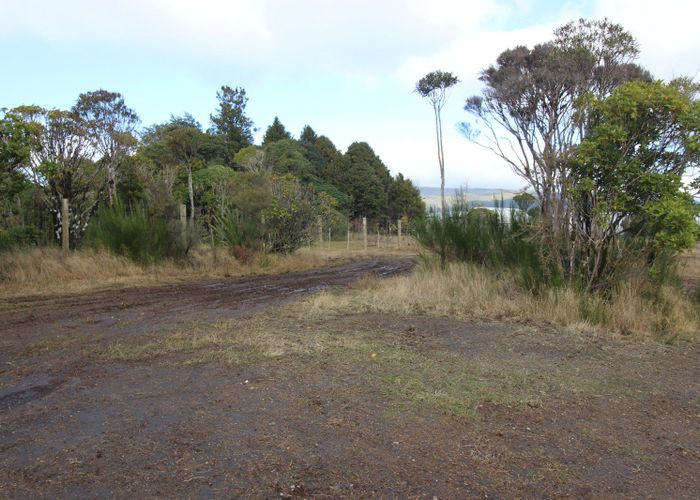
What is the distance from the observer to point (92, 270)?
1236cm

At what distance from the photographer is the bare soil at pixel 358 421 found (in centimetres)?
306

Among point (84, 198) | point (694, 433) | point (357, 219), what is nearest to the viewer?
point (694, 433)

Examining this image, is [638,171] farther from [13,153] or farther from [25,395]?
[13,153]

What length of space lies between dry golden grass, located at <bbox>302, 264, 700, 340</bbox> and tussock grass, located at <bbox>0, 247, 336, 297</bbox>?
205 inches

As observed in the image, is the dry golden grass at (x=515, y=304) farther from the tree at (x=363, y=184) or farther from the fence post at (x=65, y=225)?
the tree at (x=363, y=184)

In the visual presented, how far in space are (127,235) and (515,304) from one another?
9576 millimetres

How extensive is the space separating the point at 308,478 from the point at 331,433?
604 mm

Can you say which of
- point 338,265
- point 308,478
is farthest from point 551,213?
point 338,265

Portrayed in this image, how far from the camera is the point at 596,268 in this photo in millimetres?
7582

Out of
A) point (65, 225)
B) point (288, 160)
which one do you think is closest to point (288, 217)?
point (65, 225)

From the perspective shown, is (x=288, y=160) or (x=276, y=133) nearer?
(x=288, y=160)

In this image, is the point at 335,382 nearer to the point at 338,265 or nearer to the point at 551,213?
the point at 551,213

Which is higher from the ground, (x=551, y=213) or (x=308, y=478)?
(x=551, y=213)

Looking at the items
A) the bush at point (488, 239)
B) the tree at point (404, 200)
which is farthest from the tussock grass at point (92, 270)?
the tree at point (404, 200)
